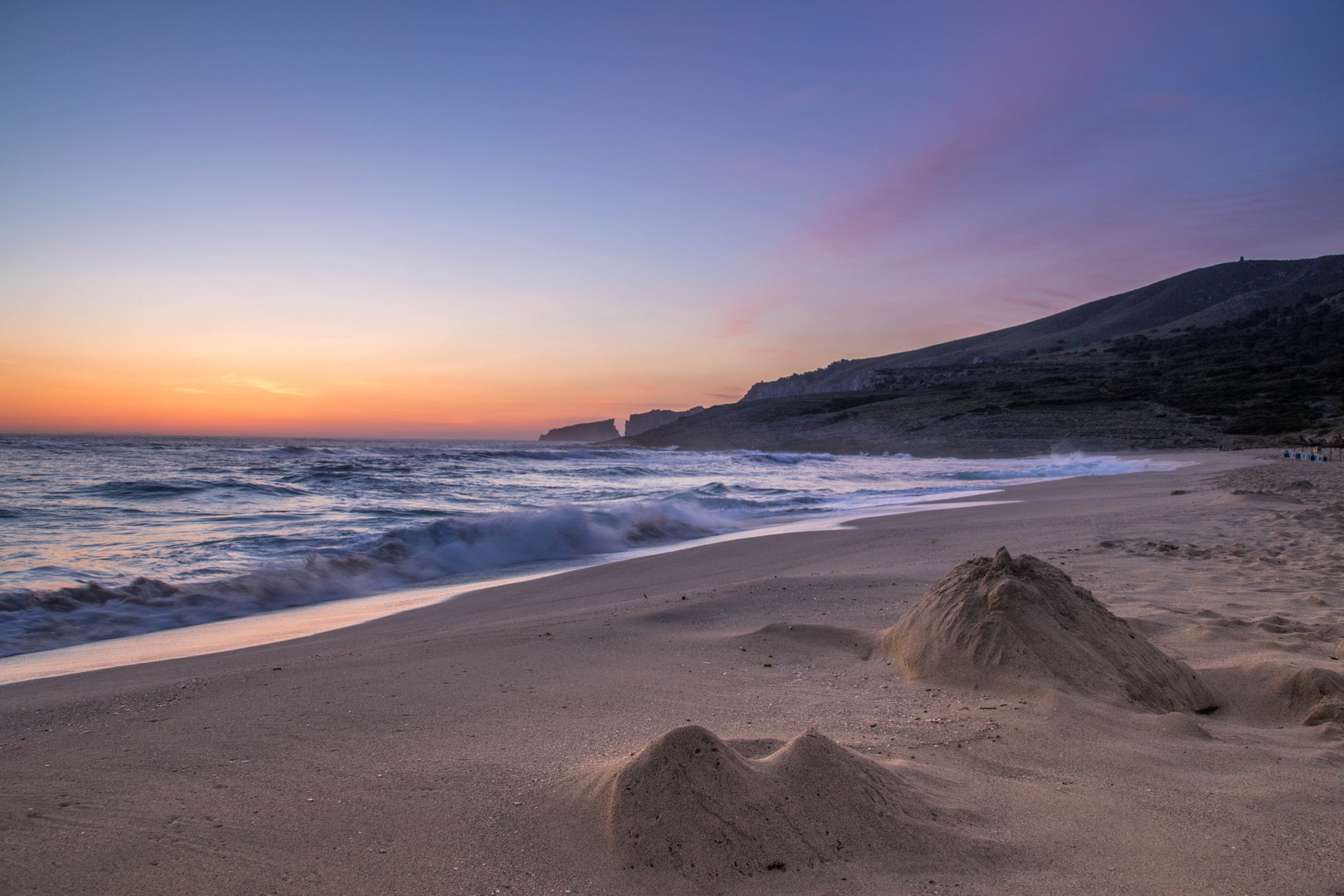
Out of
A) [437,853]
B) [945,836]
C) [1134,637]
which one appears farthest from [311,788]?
[1134,637]

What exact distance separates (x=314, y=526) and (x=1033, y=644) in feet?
35.3

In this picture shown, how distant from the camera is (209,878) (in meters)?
1.65

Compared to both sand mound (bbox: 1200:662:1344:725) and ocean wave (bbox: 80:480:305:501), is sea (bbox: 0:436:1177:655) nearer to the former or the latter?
ocean wave (bbox: 80:480:305:501)

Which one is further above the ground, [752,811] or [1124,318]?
[1124,318]

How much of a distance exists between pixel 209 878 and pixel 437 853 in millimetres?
526

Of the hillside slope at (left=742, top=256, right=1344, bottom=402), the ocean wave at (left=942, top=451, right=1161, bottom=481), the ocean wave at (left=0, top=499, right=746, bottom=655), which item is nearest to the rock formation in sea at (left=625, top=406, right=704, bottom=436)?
the hillside slope at (left=742, top=256, right=1344, bottom=402)

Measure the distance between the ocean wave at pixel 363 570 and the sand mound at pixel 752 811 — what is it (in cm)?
592

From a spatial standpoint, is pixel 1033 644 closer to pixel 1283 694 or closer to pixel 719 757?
pixel 1283 694

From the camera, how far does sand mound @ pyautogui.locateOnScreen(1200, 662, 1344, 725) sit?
2736mm

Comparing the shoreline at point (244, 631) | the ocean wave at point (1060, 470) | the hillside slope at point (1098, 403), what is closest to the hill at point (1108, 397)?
the hillside slope at point (1098, 403)

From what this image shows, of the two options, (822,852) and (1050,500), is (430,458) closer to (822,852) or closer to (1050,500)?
(1050,500)

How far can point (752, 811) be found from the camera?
1.71 meters

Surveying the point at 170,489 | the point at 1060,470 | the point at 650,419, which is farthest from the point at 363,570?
the point at 650,419

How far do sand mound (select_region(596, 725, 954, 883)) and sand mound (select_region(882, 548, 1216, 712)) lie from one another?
1389 millimetres
